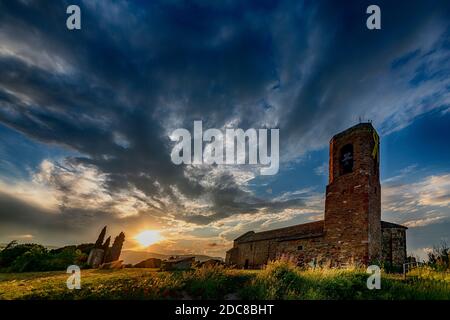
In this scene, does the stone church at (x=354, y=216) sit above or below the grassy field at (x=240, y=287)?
above

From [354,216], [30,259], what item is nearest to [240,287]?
[354,216]

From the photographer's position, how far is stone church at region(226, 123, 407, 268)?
16891 millimetres

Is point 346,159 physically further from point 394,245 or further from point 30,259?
point 30,259

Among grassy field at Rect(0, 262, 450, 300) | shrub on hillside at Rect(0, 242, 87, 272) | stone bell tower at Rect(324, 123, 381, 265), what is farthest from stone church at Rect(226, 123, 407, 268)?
shrub on hillside at Rect(0, 242, 87, 272)

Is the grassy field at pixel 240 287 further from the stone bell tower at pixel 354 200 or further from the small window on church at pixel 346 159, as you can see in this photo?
the small window on church at pixel 346 159

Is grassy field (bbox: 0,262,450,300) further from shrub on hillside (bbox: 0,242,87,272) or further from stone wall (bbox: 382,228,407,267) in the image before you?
stone wall (bbox: 382,228,407,267)

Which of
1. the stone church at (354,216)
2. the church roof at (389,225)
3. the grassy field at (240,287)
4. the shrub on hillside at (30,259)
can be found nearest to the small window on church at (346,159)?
the stone church at (354,216)

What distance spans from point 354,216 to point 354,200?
1.04 meters

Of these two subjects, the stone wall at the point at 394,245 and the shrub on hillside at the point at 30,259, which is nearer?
the shrub on hillside at the point at 30,259

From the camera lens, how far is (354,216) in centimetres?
1734

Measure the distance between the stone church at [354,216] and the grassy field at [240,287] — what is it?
5.75 m

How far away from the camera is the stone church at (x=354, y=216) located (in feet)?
55.4
